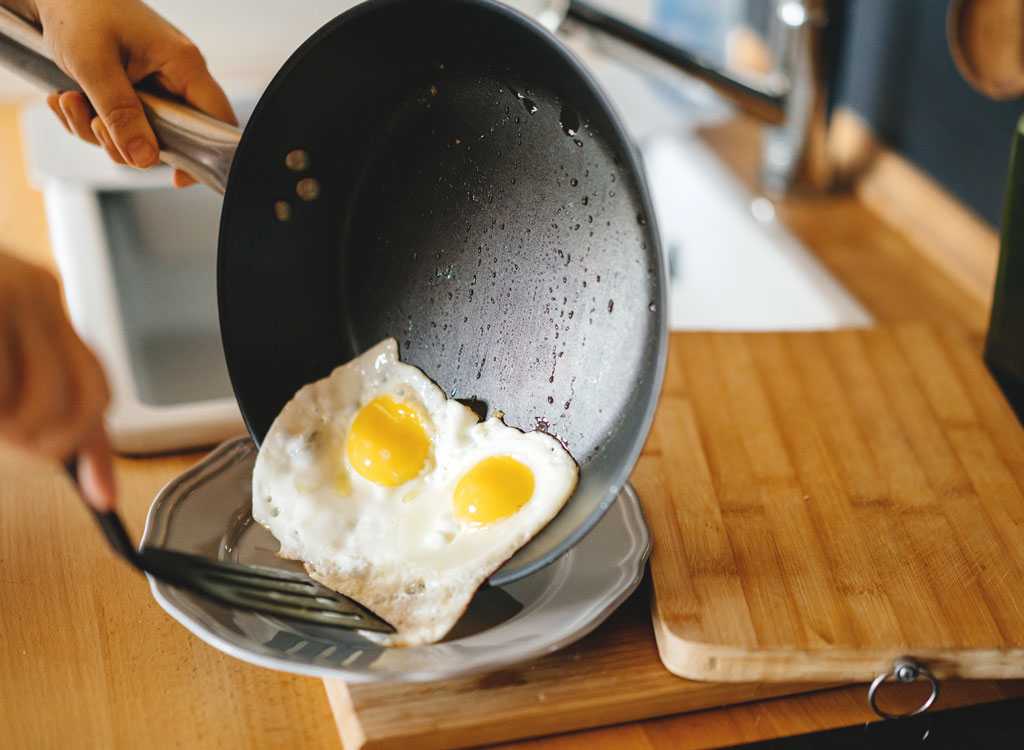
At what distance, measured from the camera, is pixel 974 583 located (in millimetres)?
656

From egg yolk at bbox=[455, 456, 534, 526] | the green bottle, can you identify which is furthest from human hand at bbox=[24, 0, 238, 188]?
the green bottle

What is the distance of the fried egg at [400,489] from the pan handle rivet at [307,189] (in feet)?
0.42

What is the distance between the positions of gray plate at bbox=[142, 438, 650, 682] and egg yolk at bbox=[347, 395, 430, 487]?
0.09 metres

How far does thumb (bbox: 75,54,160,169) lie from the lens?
68 cm

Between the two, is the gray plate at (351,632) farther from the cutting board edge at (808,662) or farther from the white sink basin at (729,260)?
the white sink basin at (729,260)

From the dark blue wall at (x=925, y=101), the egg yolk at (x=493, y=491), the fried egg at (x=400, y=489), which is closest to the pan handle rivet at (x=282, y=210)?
the fried egg at (x=400, y=489)

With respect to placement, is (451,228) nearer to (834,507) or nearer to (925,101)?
(834,507)

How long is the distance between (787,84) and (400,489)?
89cm

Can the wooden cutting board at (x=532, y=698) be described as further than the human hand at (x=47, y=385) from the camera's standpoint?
Yes

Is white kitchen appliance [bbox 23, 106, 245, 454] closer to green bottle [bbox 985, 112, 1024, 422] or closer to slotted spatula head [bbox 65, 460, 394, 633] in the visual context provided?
slotted spatula head [bbox 65, 460, 394, 633]

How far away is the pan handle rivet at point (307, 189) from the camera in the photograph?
0.71 metres

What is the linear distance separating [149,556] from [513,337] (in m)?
0.29

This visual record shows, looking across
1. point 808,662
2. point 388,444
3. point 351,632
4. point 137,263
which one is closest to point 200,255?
point 137,263

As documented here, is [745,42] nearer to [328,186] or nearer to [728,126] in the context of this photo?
[728,126]
